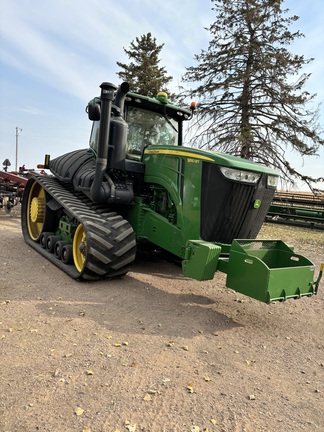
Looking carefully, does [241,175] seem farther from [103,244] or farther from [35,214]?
[35,214]

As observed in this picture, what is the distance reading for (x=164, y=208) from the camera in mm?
5539

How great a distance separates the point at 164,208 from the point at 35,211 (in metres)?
3.00

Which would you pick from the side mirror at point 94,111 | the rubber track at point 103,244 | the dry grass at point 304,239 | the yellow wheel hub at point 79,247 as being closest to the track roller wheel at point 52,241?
the rubber track at point 103,244

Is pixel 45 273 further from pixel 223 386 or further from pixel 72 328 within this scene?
pixel 223 386

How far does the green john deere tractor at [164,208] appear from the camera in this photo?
4.28 meters

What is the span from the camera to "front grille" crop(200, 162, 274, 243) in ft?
15.4

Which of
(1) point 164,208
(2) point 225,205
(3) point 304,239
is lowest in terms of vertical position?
(3) point 304,239

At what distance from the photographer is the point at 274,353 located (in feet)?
11.7

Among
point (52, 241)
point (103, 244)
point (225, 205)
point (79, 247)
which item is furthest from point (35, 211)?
point (225, 205)

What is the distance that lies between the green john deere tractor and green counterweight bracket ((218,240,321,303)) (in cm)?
1

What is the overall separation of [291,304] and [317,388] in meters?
2.21

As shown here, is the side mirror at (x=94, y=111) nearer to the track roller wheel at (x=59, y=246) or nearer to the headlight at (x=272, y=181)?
the track roller wheel at (x=59, y=246)

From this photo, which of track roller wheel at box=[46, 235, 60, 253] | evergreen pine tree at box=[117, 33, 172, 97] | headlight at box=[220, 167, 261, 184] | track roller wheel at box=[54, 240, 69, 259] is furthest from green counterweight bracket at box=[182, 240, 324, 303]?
evergreen pine tree at box=[117, 33, 172, 97]

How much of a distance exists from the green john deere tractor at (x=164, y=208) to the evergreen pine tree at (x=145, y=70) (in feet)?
65.2
